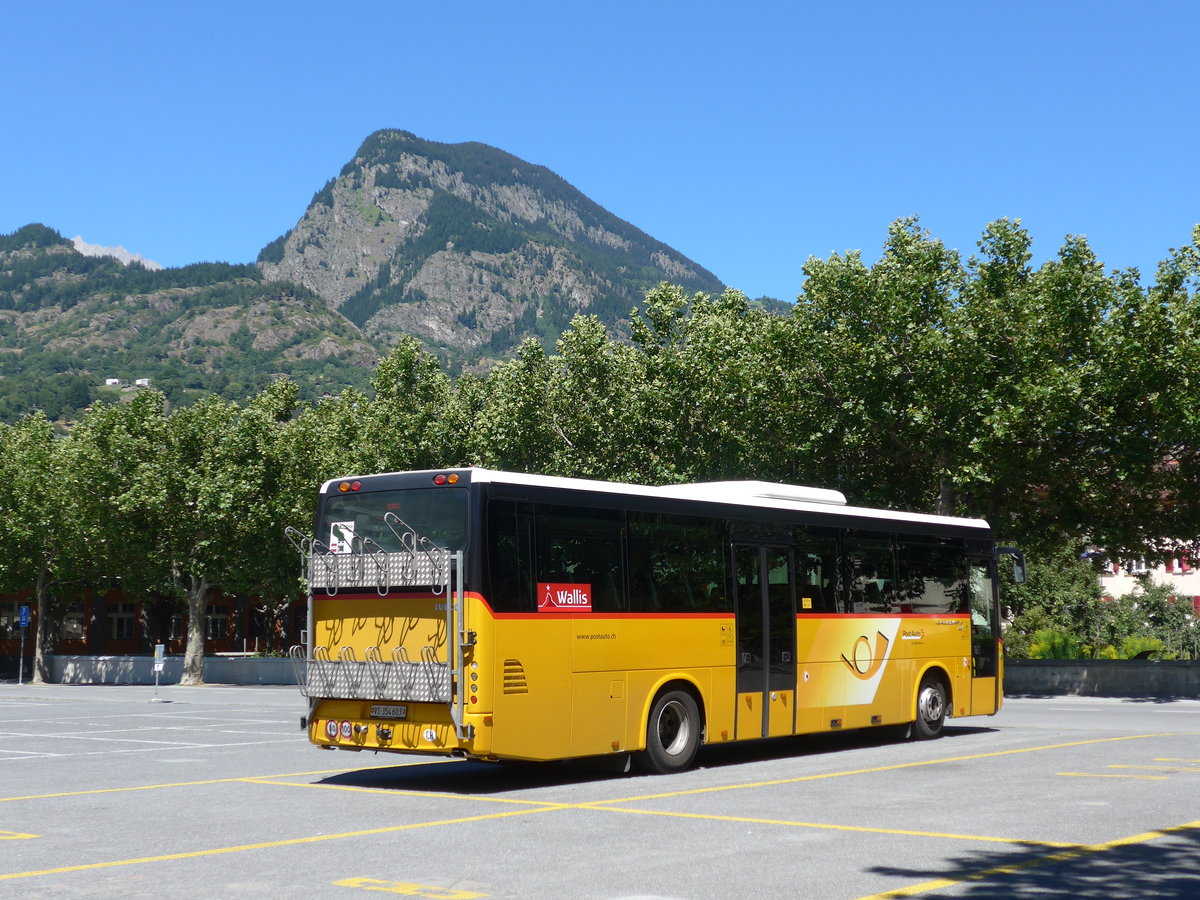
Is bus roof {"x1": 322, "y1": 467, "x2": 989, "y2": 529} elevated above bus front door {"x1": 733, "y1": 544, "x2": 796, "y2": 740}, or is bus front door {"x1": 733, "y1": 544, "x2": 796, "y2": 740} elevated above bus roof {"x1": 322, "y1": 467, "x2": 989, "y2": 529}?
bus roof {"x1": 322, "y1": 467, "x2": 989, "y2": 529}

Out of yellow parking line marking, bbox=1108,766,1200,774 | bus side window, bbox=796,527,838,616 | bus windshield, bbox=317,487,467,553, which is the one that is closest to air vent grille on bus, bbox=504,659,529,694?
bus windshield, bbox=317,487,467,553

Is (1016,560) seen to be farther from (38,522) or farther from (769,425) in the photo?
(38,522)

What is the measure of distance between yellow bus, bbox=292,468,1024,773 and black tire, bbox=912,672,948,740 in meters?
1.23

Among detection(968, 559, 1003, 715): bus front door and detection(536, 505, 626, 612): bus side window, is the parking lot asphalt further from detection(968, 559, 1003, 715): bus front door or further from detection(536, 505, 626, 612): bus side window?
detection(536, 505, 626, 612): bus side window

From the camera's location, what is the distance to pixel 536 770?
16.2 meters

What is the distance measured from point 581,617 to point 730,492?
3308mm

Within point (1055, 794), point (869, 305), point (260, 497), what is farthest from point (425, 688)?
point (260, 497)

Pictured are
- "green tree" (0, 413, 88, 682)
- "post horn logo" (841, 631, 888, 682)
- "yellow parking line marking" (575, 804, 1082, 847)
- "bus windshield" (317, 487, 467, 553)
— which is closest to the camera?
"yellow parking line marking" (575, 804, 1082, 847)

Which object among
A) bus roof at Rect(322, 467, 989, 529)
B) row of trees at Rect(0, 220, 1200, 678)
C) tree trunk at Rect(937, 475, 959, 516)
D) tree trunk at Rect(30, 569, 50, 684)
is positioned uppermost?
row of trees at Rect(0, 220, 1200, 678)

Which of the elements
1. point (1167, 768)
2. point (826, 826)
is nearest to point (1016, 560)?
point (1167, 768)

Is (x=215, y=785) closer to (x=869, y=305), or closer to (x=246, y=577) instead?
(x=869, y=305)

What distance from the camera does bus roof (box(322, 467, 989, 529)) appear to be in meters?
14.0

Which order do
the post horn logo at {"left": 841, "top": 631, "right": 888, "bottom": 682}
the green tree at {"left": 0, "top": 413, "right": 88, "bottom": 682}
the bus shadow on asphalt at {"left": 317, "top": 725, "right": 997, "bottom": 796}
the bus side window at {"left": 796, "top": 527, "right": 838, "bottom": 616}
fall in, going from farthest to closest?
1. the green tree at {"left": 0, "top": 413, "right": 88, "bottom": 682}
2. the post horn logo at {"left": 841, "top": 631, "right": 888, "bottom": 682}
3. the bus side window at {"left": 796, "top": 527, "right": 838, "bottom": 616}
4. the bus shadow on asphalt at {"left": 317, "top": 725, "right": 997, "bottom": 796}

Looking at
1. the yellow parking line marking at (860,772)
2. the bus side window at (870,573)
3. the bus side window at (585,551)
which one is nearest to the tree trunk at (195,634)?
the bus side window at (870,573)
